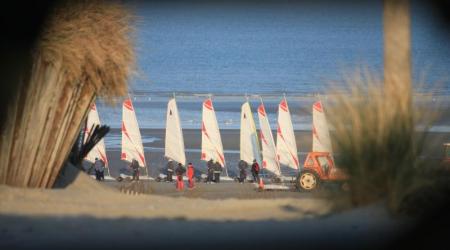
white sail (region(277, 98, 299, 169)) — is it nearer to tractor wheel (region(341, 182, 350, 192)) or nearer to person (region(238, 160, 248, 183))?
person (region(238, 160, 248, 183))

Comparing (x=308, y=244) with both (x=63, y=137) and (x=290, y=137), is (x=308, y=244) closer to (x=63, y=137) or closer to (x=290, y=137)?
(x=63, y=137)

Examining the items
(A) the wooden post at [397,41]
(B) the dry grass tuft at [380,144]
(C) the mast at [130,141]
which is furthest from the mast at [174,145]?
(B) the dry grass tuft at [380,144]

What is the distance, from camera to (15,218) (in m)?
10.1

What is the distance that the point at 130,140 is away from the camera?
3662cm

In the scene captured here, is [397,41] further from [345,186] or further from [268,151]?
[268,151]

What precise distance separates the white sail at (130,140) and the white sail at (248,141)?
3.75 meters

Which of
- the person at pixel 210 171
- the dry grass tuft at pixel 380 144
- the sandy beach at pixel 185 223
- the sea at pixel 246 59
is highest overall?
Result: the sea at pixel 246 59

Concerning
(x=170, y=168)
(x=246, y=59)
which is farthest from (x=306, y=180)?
(x=246, y=59)

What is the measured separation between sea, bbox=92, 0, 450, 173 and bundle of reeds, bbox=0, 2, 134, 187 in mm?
30402

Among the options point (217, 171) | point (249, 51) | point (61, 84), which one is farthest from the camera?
point (249, 51)

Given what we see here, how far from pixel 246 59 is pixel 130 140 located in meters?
64.0

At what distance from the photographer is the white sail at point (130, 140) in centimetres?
3584

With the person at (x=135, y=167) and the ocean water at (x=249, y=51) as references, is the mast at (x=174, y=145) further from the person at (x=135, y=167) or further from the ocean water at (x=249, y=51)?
the ocean water at (x=249, y=51)

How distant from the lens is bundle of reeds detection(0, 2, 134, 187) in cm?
1238
